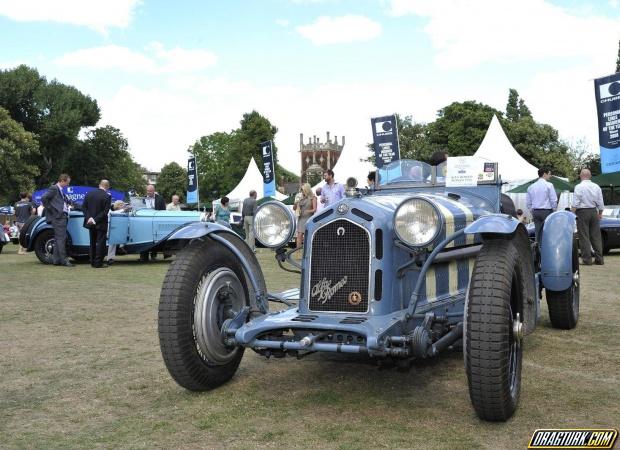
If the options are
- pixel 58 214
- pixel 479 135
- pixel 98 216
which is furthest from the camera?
pixel 479 135

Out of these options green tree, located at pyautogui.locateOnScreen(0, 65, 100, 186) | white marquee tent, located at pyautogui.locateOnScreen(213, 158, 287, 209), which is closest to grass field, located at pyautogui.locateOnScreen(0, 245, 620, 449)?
white marquee tent, located at pyautogui.locateOnScreen(213, 158, 287, 209)

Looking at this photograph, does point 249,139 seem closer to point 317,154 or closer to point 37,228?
point 317,154

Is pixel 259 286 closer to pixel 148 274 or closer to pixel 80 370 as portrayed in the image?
pixel 80 370

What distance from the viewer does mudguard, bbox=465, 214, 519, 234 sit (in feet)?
11.4

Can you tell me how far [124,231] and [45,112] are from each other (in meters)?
38.9

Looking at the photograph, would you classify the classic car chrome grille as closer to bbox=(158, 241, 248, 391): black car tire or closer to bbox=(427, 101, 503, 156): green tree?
bbox=(158, 241, 248, 391): black car tire

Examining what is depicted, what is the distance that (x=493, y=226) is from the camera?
3.52 meters

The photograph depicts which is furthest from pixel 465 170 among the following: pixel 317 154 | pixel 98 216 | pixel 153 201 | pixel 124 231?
pixel 317 154

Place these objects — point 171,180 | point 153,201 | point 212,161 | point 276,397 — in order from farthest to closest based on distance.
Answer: point 171,180, point 212,161, point 153,201, point 276,397

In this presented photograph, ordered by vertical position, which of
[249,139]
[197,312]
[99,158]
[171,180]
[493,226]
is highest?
[249,139]

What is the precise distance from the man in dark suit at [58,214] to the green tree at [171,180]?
86.3 metres

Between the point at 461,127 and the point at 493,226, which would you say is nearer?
the point at 493,226

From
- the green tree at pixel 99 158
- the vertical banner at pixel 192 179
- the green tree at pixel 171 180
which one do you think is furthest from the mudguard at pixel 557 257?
the green tree at pixel 171 180

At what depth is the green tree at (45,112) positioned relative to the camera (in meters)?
46.2
